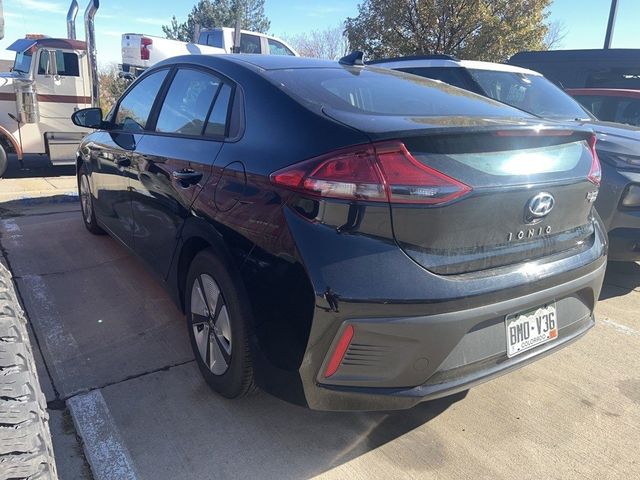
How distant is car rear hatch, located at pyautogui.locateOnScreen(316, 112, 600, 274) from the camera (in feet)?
6.66

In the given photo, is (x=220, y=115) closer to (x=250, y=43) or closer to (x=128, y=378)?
(x=128, y=378)

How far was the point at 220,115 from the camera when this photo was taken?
2.79 metres

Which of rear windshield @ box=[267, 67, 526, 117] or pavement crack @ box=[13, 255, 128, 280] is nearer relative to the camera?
rear windshield @ box=[267, 67, 526, 117]

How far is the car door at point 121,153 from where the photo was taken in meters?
3.69

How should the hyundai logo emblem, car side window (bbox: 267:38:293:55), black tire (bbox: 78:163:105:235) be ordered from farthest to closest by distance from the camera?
1. car side window (bbox: 267:38:293:55)
2. black tire (bbox: 78:163:105:235)
3. the hyundai logo emblem

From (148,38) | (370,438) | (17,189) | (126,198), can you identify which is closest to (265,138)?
(370,438)

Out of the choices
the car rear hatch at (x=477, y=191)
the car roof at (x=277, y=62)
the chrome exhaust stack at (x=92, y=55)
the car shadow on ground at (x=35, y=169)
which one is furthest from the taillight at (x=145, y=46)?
the car rear hatch at (x=477, y=191)

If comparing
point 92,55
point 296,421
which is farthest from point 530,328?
point 92,55

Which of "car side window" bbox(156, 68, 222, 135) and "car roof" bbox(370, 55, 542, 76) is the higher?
"car roof" bbox(370, 55, 542, 76)

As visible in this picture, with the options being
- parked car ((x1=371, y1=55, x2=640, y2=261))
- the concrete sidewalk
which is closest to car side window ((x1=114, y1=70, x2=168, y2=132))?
parked car ((x1=371, y1=55, x2=640, y2=261))

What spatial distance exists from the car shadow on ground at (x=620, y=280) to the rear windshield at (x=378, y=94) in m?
2.42

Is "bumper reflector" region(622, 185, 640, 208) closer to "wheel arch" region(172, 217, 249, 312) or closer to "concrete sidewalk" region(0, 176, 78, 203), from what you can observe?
"wheel arch" region(172, 217, 249, 312)

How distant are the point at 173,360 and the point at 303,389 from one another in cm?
134

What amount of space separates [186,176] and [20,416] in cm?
151
